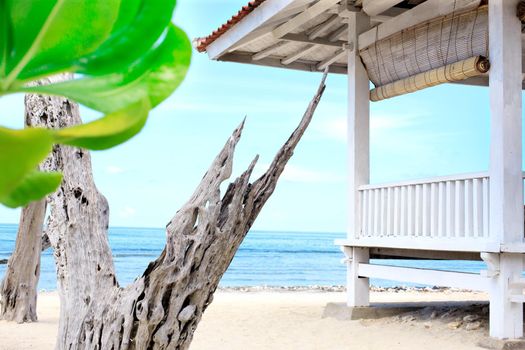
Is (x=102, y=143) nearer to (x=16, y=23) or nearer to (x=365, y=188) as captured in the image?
(x=16, y=23)

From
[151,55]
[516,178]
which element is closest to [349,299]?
[516,178]

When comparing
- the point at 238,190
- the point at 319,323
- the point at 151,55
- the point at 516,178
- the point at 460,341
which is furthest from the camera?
the point at 319,323

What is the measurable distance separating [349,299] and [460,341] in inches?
78.6

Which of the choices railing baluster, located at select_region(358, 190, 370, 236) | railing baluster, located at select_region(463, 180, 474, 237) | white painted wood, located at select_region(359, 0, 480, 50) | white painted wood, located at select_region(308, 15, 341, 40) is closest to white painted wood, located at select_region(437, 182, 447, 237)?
railing baluster, located at select_region(463, 180, 474, 237)

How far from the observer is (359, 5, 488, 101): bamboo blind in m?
7.03

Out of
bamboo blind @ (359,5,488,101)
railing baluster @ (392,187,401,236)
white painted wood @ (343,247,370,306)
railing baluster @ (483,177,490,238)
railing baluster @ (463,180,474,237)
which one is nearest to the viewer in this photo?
railing baluster @ (483,177,490,238)

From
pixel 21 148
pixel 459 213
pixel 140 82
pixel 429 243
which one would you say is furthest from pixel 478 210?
pixel 21 148

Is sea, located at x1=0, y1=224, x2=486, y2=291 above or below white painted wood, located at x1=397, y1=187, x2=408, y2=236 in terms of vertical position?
below

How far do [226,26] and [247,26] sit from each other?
53cm

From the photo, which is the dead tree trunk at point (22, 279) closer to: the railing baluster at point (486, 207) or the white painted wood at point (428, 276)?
the white painted wood at point (428, 276)

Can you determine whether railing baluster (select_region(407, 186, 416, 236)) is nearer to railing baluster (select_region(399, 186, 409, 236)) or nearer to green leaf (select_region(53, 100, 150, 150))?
railing baluster (select_region(399, 186, 409, 236))

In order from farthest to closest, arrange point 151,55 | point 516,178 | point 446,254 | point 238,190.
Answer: point 446,254
point 516,178
point 238,190
point 151,55

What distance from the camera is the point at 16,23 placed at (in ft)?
1.31

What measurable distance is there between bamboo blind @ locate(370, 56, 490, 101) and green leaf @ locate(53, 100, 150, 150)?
688 cm
